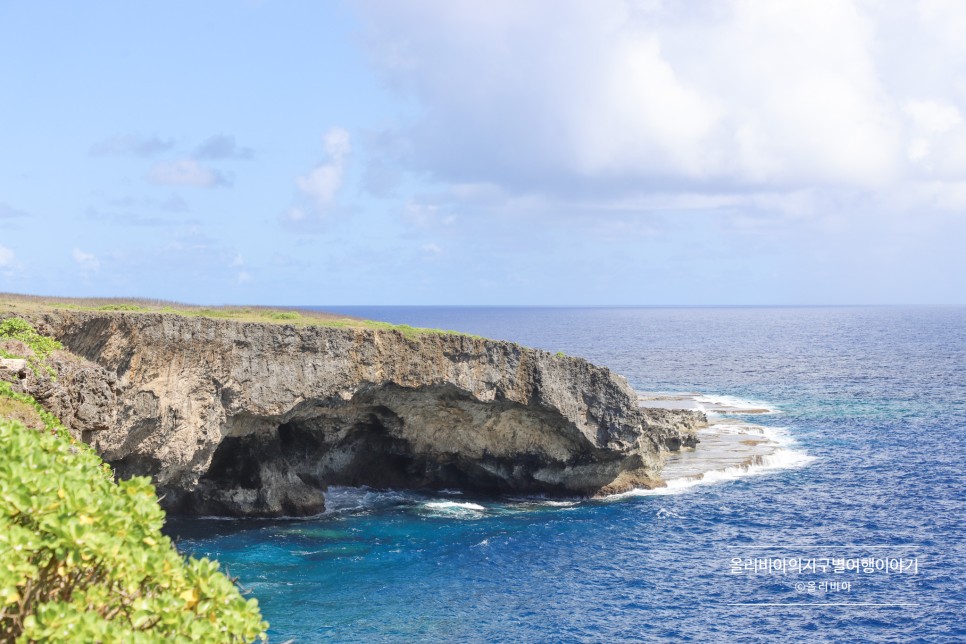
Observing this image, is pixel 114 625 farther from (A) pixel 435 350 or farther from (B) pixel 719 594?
(A) pixel 435 350

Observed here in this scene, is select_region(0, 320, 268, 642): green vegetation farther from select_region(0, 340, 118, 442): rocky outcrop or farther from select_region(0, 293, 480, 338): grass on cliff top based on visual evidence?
select_region(0, 293, 480, 338): grass on cliff top

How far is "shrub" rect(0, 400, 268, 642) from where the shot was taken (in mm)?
10773

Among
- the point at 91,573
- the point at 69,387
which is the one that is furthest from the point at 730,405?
the point at 91,573

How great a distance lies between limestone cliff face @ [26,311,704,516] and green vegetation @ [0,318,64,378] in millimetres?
2408

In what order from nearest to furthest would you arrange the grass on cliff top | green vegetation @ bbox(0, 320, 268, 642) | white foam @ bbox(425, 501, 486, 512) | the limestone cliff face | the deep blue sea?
green vegetation @ bbox(0, 320, 268, 642) → the deep blue sea → the limestone cliff face → the grass on cliff top → white foam @ bbox(425, 501, 486, 512)

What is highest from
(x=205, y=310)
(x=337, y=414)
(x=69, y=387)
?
(x=205, y=310)

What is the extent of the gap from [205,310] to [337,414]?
10214mm

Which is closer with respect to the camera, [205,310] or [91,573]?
[91,573]

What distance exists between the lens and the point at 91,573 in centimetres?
1235

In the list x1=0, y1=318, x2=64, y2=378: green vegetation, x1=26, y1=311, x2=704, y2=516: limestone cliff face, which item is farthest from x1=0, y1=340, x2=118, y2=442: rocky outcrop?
x1=26, y1=311, x2=704, y2=516: limestone cliff face

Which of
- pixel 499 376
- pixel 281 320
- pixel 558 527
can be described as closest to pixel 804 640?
pixel 558 527

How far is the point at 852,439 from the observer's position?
6950 centimetres

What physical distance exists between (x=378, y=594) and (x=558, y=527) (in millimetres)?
13860

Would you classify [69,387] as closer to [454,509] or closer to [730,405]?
[454,509]
